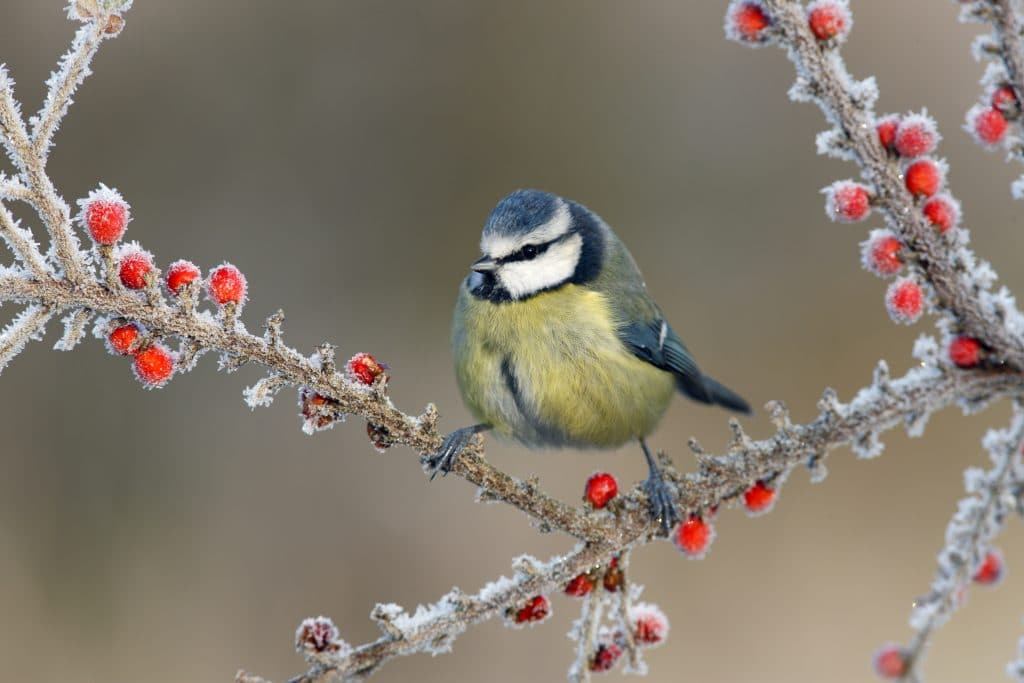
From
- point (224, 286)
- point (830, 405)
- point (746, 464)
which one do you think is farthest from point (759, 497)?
point (224, 286)

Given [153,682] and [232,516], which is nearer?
[153,682]

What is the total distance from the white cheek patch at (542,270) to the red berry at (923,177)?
1.22 metres

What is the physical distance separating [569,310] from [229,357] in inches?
51.7

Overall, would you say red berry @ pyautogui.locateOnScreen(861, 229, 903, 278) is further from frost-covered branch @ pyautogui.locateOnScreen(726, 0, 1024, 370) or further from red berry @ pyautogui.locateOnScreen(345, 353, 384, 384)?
red berry @ pyautogui.locateOnScreen(345, 353, 384, 384)

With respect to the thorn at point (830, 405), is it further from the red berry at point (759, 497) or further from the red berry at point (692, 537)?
the red berry at point (692, 537)

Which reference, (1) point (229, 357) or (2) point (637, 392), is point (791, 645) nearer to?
(2) point (637, 392)

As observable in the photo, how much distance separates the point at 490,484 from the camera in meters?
1.24

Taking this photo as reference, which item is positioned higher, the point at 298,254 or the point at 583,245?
the point at 298,254

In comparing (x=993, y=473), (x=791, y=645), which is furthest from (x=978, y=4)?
(x=791, y=645)

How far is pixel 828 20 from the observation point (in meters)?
1.08

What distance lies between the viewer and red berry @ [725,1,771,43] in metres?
1.08

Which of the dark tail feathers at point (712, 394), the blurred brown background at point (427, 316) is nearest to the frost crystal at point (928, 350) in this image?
the dark tail feathers at point (712, 394)

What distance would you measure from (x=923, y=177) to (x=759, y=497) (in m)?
0.48

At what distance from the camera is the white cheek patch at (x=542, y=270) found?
7.53 ft
